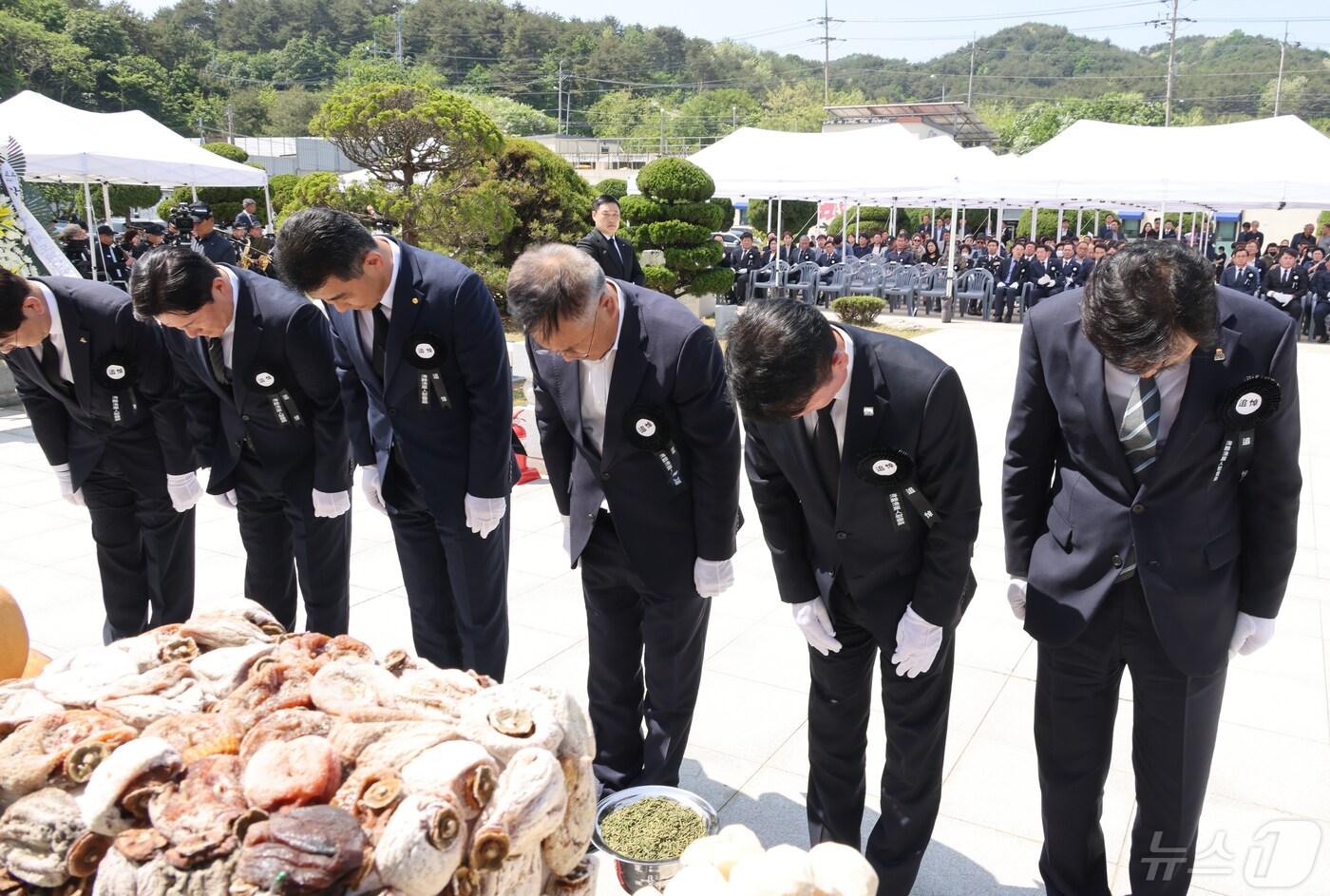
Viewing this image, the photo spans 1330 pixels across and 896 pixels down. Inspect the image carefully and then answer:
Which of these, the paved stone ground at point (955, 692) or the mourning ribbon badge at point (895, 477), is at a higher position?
the mourning ribbon badge at point (895, 477)

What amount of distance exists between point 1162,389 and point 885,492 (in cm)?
66

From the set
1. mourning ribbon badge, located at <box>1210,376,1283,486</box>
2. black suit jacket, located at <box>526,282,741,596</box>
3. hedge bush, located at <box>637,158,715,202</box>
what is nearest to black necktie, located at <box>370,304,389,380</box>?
black suit jacket, located at <box>526,282,741,596</box>

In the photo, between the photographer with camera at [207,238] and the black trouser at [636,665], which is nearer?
the black trouser at [636,665]

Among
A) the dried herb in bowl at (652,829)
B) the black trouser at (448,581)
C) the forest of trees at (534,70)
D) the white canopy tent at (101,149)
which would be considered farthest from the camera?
the forest of trees at (534,70)

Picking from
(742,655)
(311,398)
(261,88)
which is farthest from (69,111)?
(261,88)

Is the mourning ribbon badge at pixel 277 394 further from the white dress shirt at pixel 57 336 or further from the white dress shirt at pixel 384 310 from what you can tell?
the white dress shirt at pixel 57 336

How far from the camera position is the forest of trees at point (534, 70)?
55250mm

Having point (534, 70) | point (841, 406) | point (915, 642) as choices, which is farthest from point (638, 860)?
point (534, 70)

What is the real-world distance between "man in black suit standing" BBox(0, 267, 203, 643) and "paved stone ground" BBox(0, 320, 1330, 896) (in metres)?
0.42

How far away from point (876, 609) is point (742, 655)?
1.94 m

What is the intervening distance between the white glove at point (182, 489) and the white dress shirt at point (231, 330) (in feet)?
1.79

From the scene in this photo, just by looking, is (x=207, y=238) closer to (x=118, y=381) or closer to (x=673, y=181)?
(x=673, y=181)

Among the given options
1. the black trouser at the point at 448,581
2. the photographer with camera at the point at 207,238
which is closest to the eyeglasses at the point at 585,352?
the black trouser at the point at 448,581

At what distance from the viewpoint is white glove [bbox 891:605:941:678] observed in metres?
2.39
